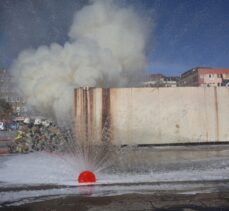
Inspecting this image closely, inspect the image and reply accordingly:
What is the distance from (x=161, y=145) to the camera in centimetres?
1112

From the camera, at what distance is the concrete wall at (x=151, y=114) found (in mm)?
10680

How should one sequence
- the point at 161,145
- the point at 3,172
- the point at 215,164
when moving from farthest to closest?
the point at 161,145, the point at 215,164, the point at 3,172

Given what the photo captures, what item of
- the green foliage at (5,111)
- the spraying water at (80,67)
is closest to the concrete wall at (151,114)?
the spraying water at (80,67)

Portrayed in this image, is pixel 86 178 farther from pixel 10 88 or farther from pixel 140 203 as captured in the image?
pixel 10 88

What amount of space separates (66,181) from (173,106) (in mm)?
5618

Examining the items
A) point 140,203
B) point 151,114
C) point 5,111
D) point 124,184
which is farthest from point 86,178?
point 5,111

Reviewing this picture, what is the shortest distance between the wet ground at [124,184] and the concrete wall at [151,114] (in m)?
1.25

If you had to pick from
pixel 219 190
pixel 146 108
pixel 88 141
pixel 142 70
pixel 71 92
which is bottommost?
pixel 219 190

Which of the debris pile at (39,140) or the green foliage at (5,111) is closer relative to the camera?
the debris pile at (39,140)

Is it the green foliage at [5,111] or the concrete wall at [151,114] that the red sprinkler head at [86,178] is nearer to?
the concrete wall at [151,114]

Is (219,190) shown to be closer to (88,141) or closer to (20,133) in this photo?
(88,141)

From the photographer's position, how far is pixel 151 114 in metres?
10.8

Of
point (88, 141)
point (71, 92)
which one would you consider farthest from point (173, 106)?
point (71, 92)

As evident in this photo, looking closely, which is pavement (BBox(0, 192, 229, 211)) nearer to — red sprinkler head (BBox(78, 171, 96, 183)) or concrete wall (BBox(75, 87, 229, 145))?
red sprinkler head (BBox(78, 171, 96, 183))
